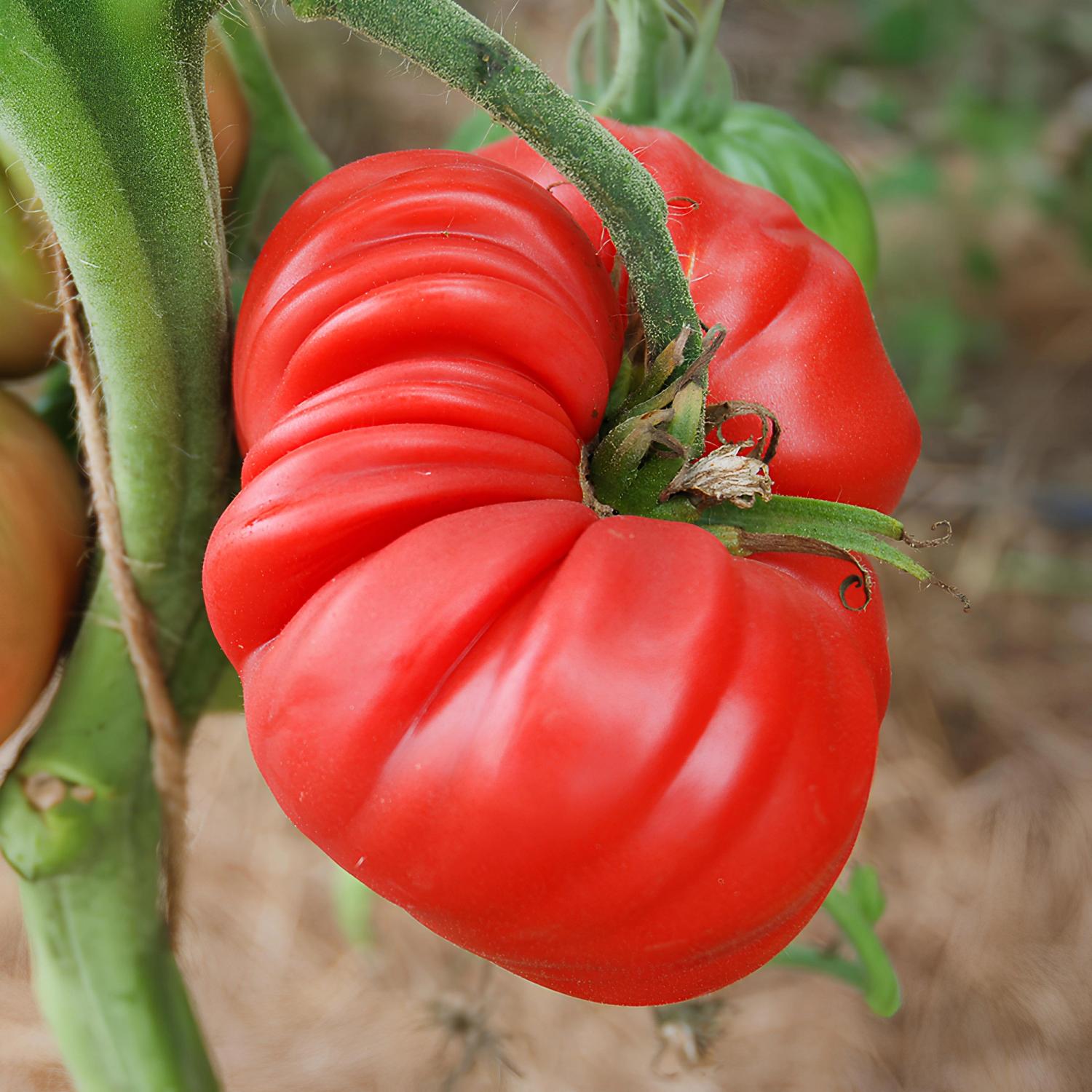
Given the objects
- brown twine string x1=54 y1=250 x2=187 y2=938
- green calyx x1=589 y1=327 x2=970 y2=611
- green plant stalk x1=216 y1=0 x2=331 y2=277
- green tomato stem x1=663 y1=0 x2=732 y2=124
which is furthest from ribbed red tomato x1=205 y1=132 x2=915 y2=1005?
green tomato stem x1=663 y1=0 x2=732 y2=124

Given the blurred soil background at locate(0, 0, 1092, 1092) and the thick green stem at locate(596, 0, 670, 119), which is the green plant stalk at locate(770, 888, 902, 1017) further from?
the thick green stem at locate(596, 0, 670, 119)

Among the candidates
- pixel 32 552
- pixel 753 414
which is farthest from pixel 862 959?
pixel 32 552

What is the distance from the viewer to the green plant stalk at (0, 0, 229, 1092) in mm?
432

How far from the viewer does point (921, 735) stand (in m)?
1.31

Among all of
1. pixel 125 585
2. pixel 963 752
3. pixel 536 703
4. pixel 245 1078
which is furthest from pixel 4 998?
pixel 963 752

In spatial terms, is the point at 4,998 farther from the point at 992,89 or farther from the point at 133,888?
the point at 992,89

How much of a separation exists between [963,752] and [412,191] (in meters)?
1.08

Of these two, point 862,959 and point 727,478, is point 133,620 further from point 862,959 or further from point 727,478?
point 862,959

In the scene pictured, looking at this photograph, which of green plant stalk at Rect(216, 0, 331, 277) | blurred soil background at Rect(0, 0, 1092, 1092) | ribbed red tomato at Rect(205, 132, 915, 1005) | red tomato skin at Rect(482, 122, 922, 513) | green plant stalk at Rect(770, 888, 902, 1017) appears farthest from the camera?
blurred soil background at Rect(0, 0, 1092, 1092)

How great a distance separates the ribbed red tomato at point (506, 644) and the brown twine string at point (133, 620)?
0.44 ft

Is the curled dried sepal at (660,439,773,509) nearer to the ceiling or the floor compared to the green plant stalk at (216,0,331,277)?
nearer to the ceiling

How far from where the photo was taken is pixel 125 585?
1.85ft

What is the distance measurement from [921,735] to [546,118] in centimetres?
108

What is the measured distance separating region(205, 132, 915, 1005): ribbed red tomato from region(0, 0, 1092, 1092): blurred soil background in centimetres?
29
